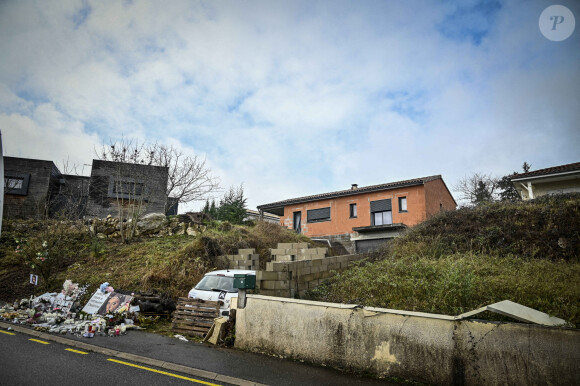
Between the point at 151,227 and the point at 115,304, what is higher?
the point at 151,227

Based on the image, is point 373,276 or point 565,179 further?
point 565,179

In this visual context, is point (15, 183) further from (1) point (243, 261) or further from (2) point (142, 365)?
(2) point (142, 365)

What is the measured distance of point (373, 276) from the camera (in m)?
7.82

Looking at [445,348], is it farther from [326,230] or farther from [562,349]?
[326,230]

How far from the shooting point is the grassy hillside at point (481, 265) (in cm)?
578

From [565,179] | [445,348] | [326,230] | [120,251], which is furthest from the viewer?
[326,230]

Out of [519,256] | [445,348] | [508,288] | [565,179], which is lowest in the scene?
[445,348]

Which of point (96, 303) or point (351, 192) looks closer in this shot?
point (96, 303)

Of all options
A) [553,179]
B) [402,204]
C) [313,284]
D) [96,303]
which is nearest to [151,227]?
[96,303]

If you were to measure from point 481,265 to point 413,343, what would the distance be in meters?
3.70

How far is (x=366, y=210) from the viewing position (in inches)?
989

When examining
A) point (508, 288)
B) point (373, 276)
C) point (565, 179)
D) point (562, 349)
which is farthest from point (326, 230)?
point (562, 349)

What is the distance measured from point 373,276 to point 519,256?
4107 millimetres

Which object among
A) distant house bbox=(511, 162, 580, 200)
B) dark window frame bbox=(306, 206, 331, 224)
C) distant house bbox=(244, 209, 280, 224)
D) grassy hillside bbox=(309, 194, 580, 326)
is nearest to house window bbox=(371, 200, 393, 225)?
dark window frame bbox=(306, 206, 331, 224)
